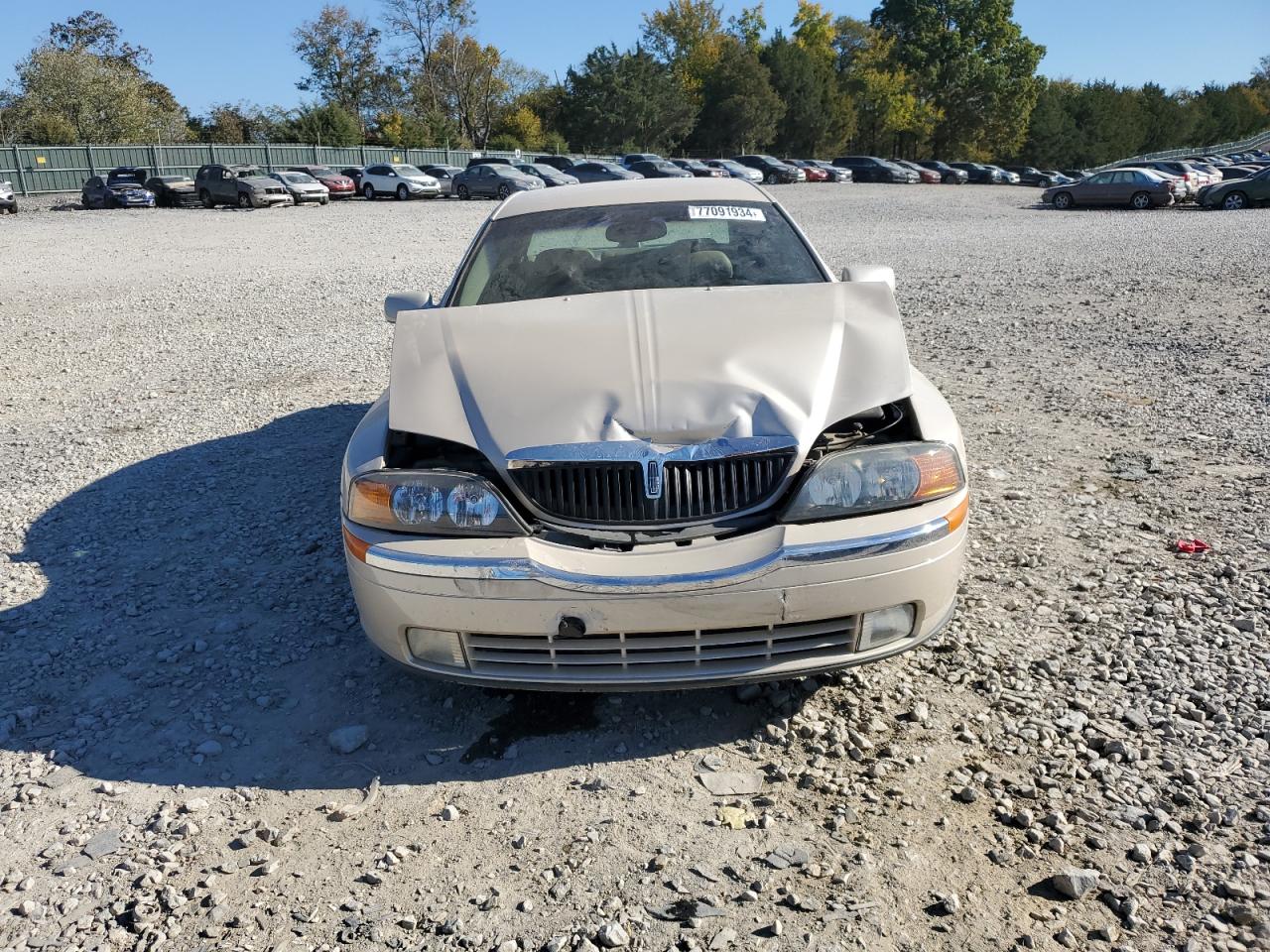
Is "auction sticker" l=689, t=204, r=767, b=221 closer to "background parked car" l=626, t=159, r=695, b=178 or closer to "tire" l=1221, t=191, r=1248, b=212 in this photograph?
"tire" l=1221, t=191, r=1248, b=212

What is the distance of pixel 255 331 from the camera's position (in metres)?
9.80

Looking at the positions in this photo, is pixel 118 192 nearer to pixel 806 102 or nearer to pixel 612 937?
pixel 612 937

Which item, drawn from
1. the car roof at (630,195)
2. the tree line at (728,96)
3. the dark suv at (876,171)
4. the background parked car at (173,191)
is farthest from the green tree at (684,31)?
the car roof at (630,195)

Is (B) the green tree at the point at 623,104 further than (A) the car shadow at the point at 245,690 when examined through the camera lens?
Yes

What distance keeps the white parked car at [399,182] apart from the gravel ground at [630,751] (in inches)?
1327

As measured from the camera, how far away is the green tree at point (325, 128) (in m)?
58.0

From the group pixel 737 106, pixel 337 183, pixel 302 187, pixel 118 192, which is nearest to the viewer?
pixel 118 192

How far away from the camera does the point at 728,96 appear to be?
7056cm

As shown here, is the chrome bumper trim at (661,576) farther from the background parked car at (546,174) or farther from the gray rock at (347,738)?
the background parked car at (546,174)

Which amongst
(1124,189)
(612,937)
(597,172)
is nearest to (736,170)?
(597,172)

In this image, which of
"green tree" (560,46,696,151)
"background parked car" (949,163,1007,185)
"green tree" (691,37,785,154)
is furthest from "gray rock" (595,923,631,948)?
"green tree" (691,37,785,154)

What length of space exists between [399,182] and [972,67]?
58.7m

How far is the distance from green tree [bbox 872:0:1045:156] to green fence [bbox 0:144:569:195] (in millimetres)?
43250

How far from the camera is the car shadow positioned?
2855 mm
